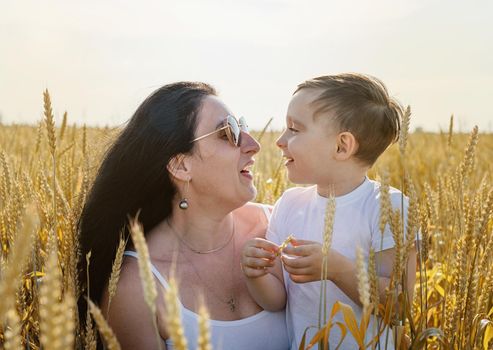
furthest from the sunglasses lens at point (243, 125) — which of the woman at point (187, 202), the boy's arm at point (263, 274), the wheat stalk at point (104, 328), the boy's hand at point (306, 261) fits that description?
the wheat stalk at point (104, 328)

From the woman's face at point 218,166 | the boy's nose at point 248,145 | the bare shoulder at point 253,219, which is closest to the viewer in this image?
the woman's face at point 218,166

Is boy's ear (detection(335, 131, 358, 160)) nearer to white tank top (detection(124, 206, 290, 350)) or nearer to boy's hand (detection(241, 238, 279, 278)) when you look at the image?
boy's hand (detection(241, 238, 279, 278))

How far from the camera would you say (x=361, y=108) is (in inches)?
82.7

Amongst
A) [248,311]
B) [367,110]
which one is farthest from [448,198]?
[248,311]

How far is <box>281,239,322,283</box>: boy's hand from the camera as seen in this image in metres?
1.54

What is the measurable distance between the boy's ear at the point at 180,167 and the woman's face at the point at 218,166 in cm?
2

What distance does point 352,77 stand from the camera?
2.18 metres

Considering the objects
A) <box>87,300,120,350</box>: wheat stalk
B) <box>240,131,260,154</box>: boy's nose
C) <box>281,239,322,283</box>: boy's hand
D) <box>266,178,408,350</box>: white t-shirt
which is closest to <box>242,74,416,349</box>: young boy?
<box>266,178,408,350</box>: white t-shirt

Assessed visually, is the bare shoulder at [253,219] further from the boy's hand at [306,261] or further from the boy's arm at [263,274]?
the boy's hand at [306,261]

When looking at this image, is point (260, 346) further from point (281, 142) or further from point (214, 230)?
point (281, 142)

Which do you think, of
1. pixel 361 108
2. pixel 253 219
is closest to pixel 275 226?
pixel 253 219

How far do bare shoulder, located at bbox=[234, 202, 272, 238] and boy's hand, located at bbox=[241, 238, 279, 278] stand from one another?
1.73ft

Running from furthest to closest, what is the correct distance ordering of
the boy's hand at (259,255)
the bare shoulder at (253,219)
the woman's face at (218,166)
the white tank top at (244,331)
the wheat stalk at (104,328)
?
1. the bare shoulder at (253,219)
2. the woman's face at (218,166)
3. the white tank top at (244,331)
4. the boy's hand at (259,255)
5. the wheat stalk at (104,328)

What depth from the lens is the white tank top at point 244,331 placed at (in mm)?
1882
